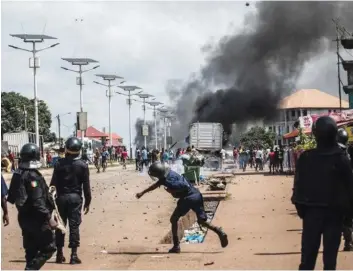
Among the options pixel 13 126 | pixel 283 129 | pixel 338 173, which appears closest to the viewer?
pixel 338 173

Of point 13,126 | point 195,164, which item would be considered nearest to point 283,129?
point 13,126

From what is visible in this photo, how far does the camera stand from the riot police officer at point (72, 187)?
892 cm

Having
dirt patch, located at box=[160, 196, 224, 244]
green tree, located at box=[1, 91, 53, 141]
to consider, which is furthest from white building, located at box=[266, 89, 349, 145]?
dirt patch, located at box=[160, 196, 224, 244]

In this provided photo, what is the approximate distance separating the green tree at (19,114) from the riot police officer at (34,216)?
88.2m

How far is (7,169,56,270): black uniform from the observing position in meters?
7.17

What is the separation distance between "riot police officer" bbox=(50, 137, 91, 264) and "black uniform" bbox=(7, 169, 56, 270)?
1616mm

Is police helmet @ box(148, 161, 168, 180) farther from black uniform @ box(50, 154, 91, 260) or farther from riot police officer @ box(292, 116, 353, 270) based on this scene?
riot police officer @ box(292, 116, 353, 270)

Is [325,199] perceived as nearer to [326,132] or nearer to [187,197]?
[326,132]

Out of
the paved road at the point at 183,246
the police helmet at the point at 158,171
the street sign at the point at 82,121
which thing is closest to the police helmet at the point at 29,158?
the paved road at the point at 183,246

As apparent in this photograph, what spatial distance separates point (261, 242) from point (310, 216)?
4.57 metres

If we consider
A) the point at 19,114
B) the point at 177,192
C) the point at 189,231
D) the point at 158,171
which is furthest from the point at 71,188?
the point at 19,114

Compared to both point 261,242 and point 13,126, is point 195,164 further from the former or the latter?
point 13,126

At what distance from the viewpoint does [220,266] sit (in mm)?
8469

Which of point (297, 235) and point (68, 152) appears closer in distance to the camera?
point (68, 152)
